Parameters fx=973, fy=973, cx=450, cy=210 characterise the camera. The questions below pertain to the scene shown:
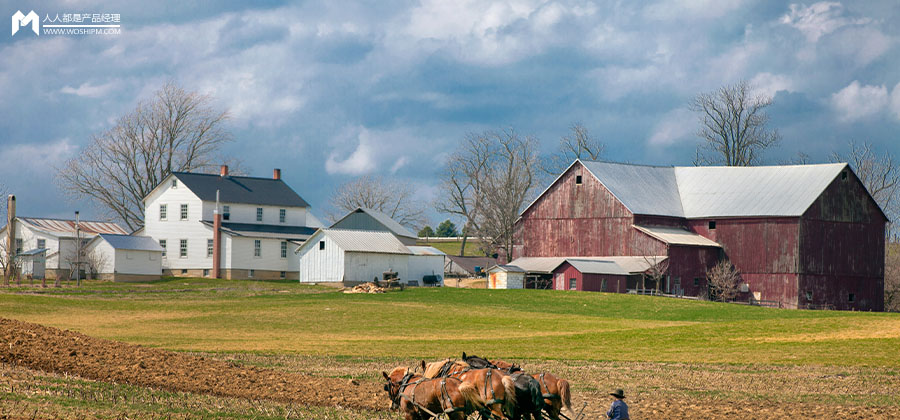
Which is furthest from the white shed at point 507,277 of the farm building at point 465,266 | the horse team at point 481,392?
the horse team at point 481,392

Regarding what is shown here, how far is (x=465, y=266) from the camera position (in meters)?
112

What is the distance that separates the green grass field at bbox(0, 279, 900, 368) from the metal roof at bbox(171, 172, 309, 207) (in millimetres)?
13621

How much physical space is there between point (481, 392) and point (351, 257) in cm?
6338

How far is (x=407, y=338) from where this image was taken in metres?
42.9

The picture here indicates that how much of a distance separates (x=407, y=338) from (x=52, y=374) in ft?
76.6

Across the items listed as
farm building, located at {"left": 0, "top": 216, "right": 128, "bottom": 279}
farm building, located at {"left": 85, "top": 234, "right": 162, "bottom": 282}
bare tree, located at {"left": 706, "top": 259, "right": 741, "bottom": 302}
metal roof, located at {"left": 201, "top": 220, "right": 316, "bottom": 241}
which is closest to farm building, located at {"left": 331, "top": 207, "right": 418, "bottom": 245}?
metal roof, located at {"left": 201, "top": 220, "right": 316, "bottom": 241}

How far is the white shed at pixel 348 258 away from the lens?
253 feet

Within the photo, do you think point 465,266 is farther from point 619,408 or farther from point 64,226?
point 619,408

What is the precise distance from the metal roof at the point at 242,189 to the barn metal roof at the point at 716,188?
2957cm

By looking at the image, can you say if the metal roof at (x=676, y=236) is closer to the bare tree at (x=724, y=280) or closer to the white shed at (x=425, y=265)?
the bare tree at (x=724, y=280)

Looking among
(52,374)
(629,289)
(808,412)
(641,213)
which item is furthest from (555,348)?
(641,213)

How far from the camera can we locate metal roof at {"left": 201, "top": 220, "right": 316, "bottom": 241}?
85.9 metres

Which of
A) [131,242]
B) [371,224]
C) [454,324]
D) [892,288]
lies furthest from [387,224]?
[454,324]

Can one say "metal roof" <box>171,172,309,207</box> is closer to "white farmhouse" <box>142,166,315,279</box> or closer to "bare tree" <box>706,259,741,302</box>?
"white farmhouse" <box>142,166,315,279</box>
